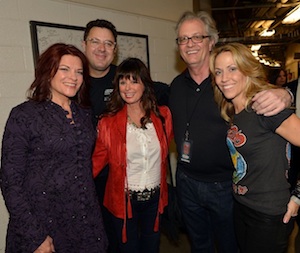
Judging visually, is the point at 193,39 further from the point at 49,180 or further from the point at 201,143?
the point at 49,180

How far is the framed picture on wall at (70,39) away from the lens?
2301 millimetres

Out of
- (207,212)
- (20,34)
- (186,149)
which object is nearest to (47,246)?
(186,149)

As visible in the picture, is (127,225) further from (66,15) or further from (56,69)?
(66,15)

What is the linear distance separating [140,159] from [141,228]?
1.88ft

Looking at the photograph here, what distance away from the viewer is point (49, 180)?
4.71 feet

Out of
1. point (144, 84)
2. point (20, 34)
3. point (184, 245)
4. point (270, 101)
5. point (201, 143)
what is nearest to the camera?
point (270, 101)

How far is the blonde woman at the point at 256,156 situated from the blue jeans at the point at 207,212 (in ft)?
1.02

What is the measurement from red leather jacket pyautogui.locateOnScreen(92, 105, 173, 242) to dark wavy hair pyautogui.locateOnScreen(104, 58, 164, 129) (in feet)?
0.15

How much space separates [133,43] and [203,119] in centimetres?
167

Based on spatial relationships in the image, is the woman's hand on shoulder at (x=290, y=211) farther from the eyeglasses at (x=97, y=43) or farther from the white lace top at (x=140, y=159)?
the eyeglasses at (x=97, y=43)

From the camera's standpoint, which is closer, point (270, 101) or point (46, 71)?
point (270, 101)

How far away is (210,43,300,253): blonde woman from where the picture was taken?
4.49ft

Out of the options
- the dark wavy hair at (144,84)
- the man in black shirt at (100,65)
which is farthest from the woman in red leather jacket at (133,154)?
the man in black shirt at (100,65)

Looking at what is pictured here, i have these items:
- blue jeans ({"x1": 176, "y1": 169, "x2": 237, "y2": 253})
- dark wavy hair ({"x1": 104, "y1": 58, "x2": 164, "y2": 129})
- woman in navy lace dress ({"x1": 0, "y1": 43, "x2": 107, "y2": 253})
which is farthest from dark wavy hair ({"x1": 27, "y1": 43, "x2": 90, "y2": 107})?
blue jeans ({"x1": 176, "y1": 169, "x2": 237, "y2": 253})
